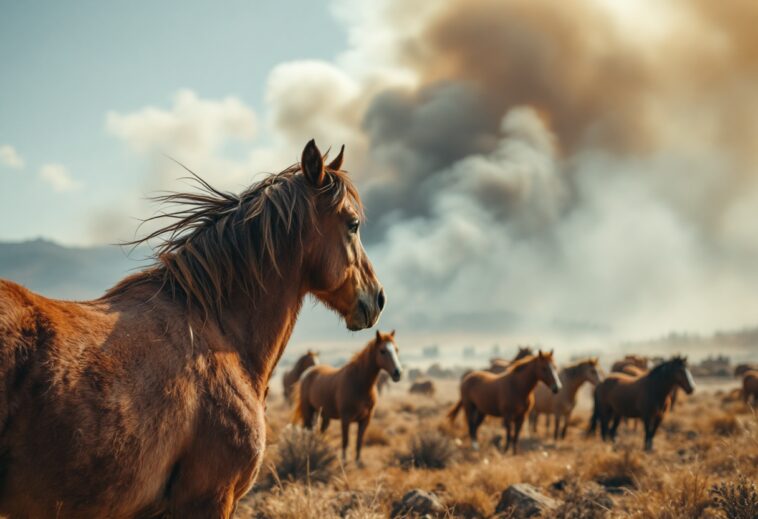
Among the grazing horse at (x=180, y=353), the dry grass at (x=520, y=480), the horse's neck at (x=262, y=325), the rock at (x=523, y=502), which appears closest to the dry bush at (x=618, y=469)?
the dry grass at (x=520, y=480)

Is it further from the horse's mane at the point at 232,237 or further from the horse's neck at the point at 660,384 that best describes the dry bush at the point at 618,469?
the horse's mane at the point at 232,237

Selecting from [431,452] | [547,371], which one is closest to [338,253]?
[431,452]

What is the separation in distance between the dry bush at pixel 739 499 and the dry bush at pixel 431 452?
577cm

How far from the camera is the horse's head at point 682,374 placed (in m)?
14.7

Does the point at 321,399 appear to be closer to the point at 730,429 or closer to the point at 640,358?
the point at 730,429

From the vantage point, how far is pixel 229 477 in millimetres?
2311

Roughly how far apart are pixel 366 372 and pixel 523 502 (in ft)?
19.3

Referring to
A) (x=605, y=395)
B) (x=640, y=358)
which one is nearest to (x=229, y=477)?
(x=605, y=395)

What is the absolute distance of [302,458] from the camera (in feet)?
28.2

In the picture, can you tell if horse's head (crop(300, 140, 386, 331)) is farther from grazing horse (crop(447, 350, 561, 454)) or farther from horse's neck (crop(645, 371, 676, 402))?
horse's neck (crop(645, 371, 676, 402))

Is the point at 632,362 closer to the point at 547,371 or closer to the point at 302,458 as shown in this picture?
the point at 547,371

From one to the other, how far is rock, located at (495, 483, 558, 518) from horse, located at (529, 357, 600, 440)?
11810mm

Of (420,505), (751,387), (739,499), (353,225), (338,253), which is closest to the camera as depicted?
(338,253)

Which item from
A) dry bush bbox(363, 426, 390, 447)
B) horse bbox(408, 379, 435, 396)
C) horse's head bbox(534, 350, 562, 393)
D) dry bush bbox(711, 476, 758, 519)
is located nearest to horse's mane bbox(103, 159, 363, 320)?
dry bush bbox(711, 476, 758, 519)
